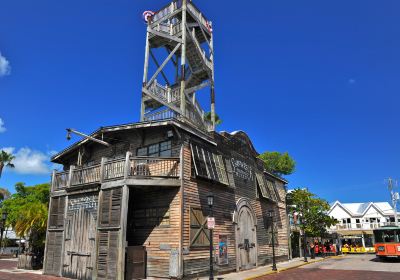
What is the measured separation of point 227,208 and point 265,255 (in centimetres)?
639

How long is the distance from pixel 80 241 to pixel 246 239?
9996 millimetres

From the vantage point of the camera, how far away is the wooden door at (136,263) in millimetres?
14404

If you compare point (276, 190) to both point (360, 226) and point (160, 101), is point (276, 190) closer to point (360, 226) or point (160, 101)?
point (160, 101)

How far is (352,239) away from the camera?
185ft

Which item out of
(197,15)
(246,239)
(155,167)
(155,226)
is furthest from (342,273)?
(197,15)

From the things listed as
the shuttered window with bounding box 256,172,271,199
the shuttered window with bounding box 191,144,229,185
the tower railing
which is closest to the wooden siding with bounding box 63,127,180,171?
the shuttered window with bounding box 191,144,229,185

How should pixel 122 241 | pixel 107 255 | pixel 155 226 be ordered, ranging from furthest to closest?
pixel 155 226
pixel 107 255
pixel 122 241

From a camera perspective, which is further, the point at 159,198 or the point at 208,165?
the point at 208,165

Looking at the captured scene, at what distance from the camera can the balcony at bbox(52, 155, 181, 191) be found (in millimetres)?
14945

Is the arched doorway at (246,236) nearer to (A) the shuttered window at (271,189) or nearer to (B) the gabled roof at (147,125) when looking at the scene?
(A) the shuttered window at (271,189)

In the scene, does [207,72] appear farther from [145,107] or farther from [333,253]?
[333,253]

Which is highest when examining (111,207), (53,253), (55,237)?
(111,207)

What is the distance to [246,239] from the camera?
2044 centimetres

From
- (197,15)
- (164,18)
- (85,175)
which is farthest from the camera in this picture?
(197,15)
